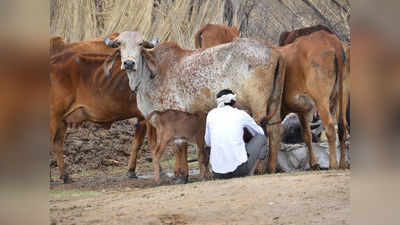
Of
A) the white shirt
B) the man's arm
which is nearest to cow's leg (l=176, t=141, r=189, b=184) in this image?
the white shirt

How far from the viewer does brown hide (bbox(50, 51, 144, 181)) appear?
720 cm

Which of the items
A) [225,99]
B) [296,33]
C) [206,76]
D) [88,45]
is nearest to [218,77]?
[206,76]

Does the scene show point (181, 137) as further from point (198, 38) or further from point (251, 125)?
point (198, 38)

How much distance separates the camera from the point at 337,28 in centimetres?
737

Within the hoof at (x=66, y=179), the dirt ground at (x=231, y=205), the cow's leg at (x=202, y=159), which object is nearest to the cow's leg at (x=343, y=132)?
the dirt ground at (x=231, y=205)

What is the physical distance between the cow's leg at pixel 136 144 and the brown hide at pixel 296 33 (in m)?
2.20

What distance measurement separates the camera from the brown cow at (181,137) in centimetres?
691

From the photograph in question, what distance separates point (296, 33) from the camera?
7.50 m

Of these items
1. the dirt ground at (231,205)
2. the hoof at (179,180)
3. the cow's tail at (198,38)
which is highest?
the cow's tail at (198,38)

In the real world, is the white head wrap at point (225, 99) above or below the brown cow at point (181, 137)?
above

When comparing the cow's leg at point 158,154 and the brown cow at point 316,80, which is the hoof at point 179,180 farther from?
the brown cow at point 316,80
